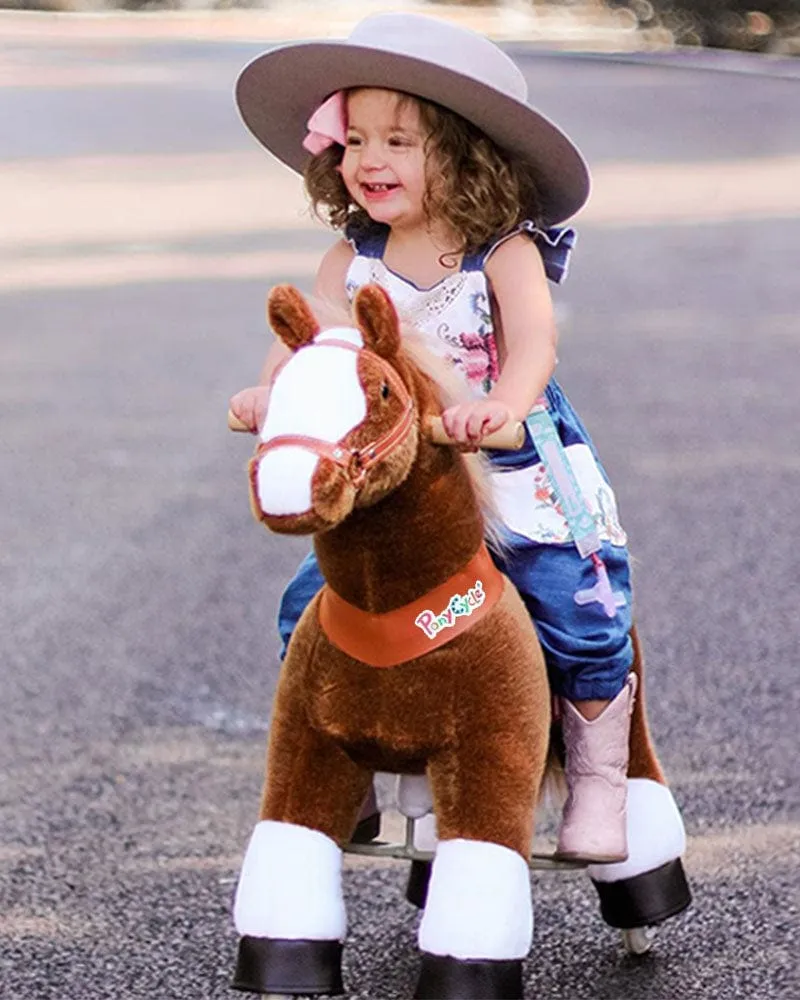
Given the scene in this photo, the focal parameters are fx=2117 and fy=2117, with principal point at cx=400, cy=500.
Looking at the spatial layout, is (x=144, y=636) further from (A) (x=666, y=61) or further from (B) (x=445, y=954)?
(A) (x=666, y=61)

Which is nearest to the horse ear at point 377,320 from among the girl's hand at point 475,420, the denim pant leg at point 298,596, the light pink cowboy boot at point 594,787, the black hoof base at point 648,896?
the girl's hand at point 475,420

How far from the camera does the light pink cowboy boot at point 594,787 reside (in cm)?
337

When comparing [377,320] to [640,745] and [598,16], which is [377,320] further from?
[598,16]

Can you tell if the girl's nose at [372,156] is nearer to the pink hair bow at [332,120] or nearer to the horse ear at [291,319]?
the pink hair bow at [332,120]

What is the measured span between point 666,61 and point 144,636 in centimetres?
2492

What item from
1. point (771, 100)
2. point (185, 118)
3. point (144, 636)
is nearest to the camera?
point (144, 636)

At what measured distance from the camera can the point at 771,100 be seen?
2536 centimetres

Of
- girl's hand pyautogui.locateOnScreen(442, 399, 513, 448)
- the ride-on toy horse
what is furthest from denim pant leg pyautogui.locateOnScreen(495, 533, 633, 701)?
girl's hand pyautogui.locateOnScreen(442, 399, 513, 448)

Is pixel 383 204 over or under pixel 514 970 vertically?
over

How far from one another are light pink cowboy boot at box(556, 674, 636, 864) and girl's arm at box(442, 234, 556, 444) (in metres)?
0.57

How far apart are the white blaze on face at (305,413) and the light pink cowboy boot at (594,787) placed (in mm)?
787

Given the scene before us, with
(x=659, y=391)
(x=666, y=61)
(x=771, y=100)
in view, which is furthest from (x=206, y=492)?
(x=666, y=61)

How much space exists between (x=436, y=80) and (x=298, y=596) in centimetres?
86

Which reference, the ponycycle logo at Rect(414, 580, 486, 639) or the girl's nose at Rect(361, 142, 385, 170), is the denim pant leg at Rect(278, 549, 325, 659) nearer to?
the ponycycle logo at Rect(414, 580, 486, 639)
